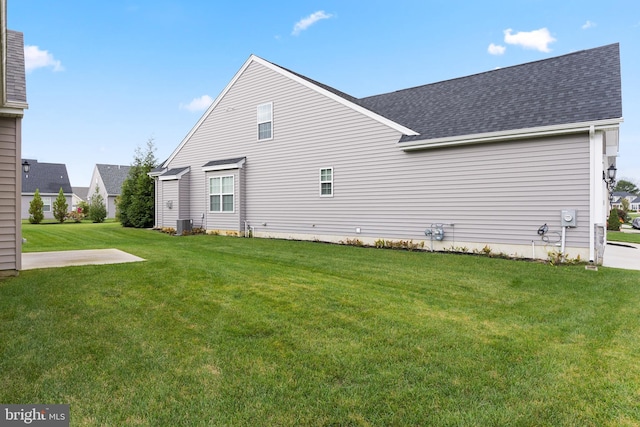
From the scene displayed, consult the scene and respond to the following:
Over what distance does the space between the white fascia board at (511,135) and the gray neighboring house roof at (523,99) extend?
155 millimetres

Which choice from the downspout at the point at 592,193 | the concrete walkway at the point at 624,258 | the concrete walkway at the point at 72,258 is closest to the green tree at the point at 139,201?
Answer: the concrete walkway at the point at 72,258

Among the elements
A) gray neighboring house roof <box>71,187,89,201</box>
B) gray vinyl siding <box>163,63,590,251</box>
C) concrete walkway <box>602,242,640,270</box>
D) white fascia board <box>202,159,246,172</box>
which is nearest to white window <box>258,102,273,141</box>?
gray vinyl siding <box>163,63,590,251</box>

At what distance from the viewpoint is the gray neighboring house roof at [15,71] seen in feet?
20.6

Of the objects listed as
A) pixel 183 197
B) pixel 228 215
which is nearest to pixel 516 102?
pixel 228 215

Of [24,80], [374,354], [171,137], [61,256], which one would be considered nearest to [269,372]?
[374,354]

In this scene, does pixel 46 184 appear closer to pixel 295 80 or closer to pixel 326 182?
pixel 295 80

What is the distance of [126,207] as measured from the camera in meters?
20.3

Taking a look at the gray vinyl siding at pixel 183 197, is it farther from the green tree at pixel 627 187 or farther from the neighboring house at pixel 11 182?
the green tree at pixel 627 187

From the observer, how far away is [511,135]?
888 centimetres

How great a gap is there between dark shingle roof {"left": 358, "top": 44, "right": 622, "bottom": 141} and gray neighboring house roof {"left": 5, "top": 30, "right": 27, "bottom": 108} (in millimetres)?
9020

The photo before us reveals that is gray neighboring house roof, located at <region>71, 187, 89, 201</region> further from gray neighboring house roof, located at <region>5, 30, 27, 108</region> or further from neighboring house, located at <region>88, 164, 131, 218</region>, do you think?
gray neighboring house roof, located at <region>5, 30, 27, 108</region>

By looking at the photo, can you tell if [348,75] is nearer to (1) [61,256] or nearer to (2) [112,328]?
(1) [61,256]

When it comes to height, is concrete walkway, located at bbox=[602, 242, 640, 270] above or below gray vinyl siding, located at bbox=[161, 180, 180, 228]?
below

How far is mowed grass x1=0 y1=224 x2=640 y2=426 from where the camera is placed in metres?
2.37
